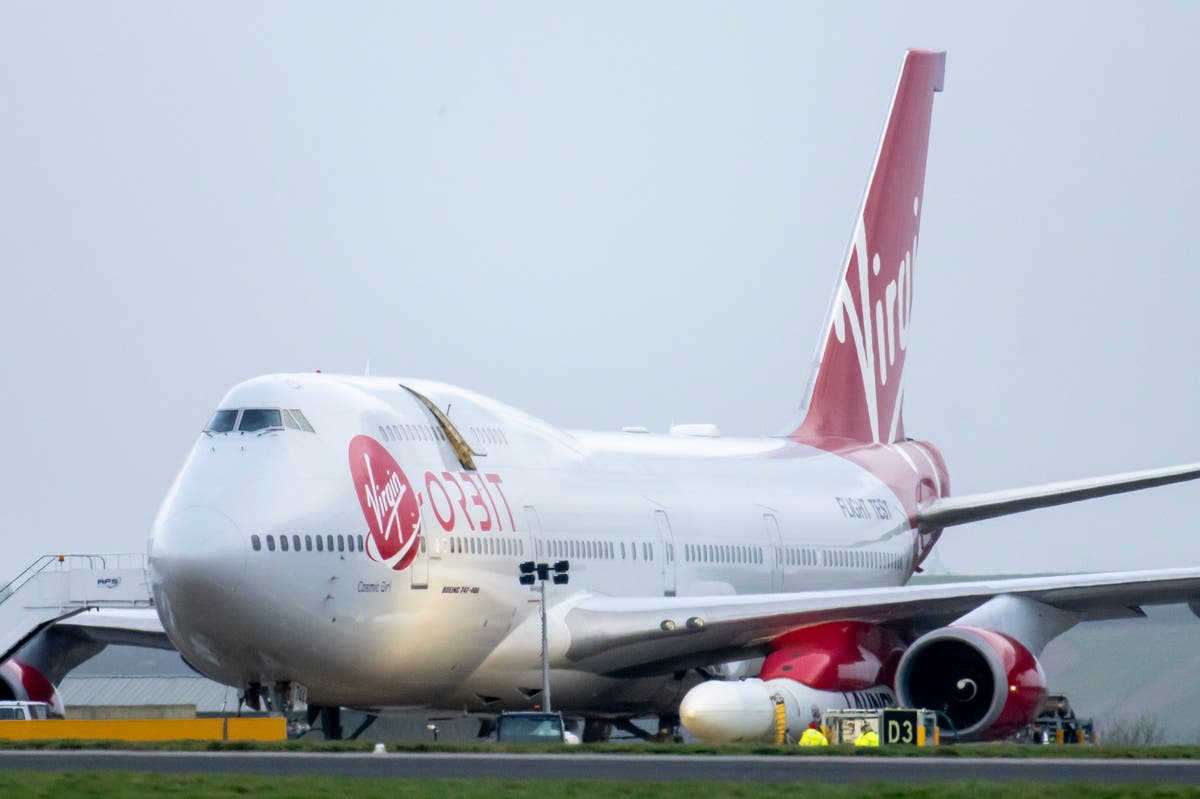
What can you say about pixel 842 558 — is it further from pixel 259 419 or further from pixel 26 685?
pixel 259 419

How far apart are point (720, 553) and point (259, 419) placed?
10.1 metres

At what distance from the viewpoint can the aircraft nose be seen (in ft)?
86.9

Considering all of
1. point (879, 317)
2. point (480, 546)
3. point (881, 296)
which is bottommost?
point (480, 546)

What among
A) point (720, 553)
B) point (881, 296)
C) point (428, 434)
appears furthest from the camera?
point (881, 296)

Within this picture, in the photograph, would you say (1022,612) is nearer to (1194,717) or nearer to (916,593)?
(916,593)

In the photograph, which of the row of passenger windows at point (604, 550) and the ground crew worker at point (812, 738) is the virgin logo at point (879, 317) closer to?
the row of passenger windows at point (604, 550)

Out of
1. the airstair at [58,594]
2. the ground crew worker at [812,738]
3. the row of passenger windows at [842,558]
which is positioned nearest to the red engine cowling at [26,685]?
the airstair at [58,594]

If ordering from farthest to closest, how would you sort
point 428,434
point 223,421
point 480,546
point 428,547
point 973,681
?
point 973,681
point 428,434
point 480,546
point 428,547
point 223,421

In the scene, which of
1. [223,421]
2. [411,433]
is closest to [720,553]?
[411,433]

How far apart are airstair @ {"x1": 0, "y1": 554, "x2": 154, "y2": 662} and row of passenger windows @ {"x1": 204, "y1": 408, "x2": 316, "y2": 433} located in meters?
8.39

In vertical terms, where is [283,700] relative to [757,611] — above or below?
below

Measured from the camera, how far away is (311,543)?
2748 centimetres

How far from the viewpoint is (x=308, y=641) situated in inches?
1087

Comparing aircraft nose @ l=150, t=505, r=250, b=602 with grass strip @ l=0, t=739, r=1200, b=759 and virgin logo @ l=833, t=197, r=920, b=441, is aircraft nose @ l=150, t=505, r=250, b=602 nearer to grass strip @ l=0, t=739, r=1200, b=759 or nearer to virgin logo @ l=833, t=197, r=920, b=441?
grass strip @ l=0, t=739, r=1200, b=759
